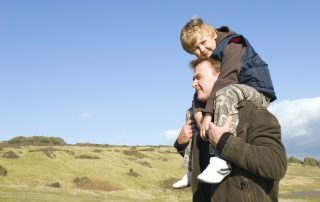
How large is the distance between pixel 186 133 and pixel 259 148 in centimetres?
130

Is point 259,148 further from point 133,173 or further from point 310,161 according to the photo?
point 310,161

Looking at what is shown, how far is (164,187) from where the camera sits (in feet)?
196

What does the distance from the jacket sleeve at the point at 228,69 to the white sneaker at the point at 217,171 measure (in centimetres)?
73

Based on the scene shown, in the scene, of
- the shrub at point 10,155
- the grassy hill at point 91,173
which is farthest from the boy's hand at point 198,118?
the shrub at point 10,155

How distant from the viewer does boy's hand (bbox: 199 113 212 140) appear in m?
4.69

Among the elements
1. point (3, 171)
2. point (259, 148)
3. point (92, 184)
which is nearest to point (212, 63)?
point (259, 148)

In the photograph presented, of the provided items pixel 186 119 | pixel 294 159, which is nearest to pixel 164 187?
pixel 186 119

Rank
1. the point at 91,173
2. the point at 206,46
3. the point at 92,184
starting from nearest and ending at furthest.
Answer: the point at 206,46, the point at 92,184, the point at 91,173

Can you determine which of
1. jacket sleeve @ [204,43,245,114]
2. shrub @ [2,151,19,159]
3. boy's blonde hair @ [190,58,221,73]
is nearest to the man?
jacket sleeve @ [204,43,245,114]

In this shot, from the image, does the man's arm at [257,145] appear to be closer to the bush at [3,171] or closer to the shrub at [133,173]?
the bush at [3,171]

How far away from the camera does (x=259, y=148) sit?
4.15 metres

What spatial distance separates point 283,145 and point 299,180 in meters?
94.3

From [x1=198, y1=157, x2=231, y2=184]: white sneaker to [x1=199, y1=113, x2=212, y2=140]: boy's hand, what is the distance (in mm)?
405

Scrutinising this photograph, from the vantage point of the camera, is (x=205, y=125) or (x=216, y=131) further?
(x=205, y=125)
